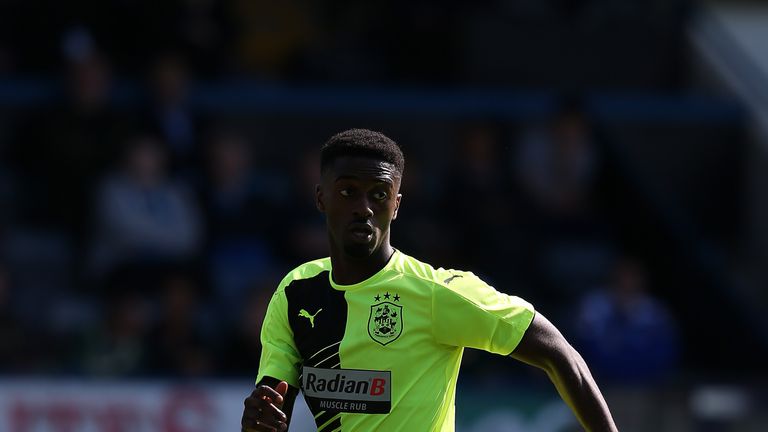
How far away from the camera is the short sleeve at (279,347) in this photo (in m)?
4.35

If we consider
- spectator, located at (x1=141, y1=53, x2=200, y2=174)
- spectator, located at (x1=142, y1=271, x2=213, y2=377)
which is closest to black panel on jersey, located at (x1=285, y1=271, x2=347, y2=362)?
spectator, located at (x1=142, y1=271, x2=213, y2=377)

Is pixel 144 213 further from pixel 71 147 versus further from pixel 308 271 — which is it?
pixel 308 271

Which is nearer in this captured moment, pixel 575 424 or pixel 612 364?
pixel 575 424

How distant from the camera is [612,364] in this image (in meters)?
10.2

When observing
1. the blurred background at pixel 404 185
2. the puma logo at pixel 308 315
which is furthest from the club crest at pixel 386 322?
the blurred background at pixel 404 185

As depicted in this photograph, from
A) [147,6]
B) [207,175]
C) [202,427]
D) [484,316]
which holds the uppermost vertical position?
[147,6]

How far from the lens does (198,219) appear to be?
1091 cm

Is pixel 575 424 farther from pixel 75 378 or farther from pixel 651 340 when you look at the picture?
pixel 75 378

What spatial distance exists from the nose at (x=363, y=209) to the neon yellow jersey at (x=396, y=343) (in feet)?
0.80

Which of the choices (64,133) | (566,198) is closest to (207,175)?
(64,133)

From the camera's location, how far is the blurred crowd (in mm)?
10164

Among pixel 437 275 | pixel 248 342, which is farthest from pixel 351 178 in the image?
pixel 248 342

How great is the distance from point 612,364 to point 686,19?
5.06m

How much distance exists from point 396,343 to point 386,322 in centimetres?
7
